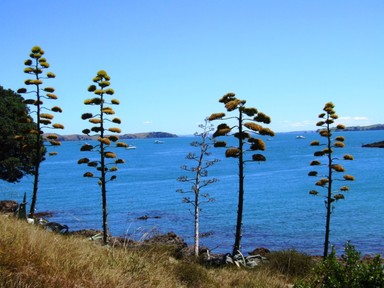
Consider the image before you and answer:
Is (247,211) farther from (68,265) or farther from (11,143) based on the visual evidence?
(68,265)

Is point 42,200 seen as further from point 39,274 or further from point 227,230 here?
point 39,274

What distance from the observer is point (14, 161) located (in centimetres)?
2788

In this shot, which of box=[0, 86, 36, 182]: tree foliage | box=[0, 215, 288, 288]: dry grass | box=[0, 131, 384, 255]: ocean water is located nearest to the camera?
box=[0, 215, 288, 288]: dry grass

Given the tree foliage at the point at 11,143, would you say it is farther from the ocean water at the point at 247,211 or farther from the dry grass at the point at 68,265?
the dry grass at the point at 68,265

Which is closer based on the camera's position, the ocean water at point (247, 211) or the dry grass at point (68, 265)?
the dry grass at point (68, 265)

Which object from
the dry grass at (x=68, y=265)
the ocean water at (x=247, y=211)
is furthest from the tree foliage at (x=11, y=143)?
the dry grass at (x=68, y=265)

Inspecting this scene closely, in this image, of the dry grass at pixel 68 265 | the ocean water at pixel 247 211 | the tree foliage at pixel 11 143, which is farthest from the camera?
the ocean water at pixel 247 211

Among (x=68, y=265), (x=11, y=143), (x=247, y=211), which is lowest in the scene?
(x=247, y=211)

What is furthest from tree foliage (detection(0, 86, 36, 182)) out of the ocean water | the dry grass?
the dry grass

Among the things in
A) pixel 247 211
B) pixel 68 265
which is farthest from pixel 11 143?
pixel 247 211

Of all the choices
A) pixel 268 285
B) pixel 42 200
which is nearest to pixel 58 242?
pixel 268 285

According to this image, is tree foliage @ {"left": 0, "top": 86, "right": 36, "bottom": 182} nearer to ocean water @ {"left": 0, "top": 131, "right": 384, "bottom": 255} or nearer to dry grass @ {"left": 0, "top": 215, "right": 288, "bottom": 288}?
ocean water @ {"left": 0, "top": 131, "right": 384, "bottom": 255}

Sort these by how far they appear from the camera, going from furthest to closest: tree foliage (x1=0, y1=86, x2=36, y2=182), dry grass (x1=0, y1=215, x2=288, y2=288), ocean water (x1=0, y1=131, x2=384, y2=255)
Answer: ocean water (x1=0, y1=131, x2=384, y2=255) → tree foliage (x1=0, y1=86, x2=36, y2=182) → dry grass (x1=0, y1=215, x2=288, y2=288)

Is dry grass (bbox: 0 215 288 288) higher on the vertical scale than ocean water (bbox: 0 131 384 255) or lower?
higher
